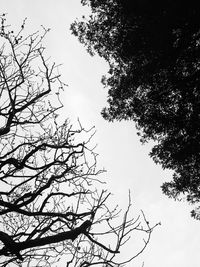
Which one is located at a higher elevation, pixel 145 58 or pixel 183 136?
pixel 145 58

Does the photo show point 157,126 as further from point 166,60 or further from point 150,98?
point 166,60

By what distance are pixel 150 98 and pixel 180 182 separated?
8.59 ft

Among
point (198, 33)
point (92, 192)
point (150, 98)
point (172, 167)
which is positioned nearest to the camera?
point (92, 192)

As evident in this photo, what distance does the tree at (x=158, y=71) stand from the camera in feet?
26.5

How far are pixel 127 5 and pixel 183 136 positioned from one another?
350cm

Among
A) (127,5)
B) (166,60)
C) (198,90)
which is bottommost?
(198,90)

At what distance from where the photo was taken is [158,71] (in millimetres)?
8594

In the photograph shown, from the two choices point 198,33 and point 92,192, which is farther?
point 198,33

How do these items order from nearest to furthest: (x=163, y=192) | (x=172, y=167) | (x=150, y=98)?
(x=150, y=98) → (x=172, y=167) → (x=163, y=192)

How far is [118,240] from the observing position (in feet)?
14.5

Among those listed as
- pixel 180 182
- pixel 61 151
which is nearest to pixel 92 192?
pixel 61 151

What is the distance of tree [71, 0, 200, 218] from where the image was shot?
26.5 feet

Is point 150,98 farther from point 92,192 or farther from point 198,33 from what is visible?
point 92,192

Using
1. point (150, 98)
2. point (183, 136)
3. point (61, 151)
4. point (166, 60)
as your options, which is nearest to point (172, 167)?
point (183, 136)
